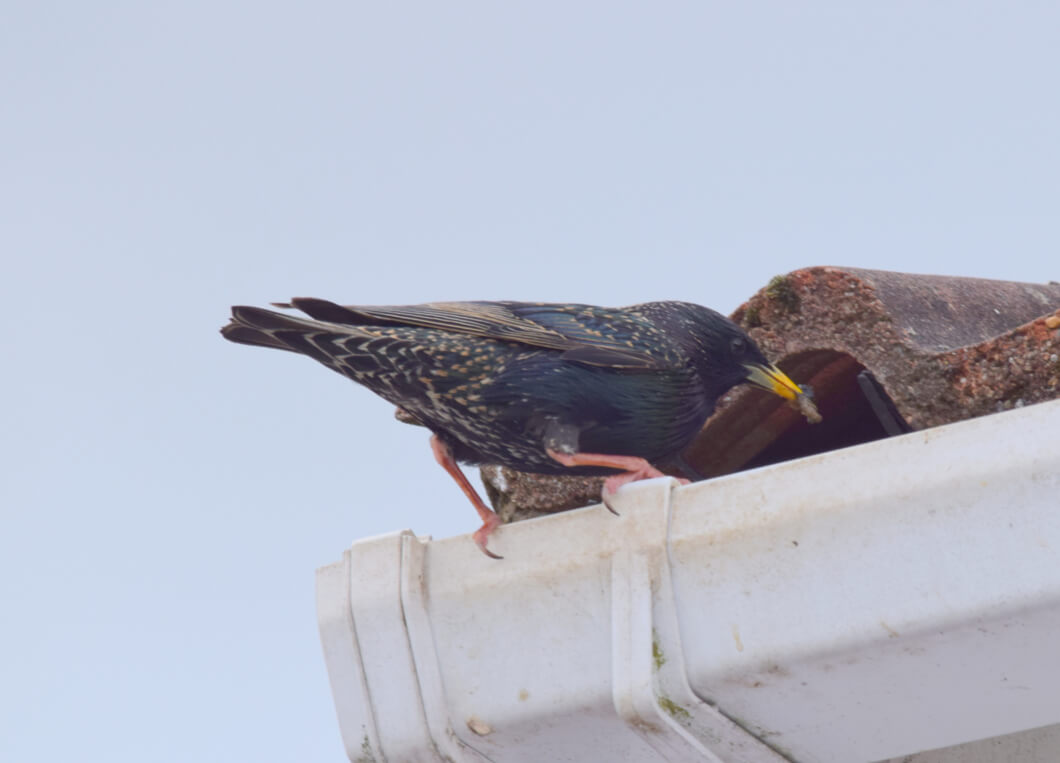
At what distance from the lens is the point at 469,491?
8.77ft

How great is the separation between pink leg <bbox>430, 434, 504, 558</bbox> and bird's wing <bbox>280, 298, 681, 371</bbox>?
28 centimetres

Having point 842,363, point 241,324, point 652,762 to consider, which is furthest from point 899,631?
point 241,324

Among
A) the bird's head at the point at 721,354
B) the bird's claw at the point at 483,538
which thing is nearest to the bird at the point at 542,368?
the bird's head at the point at 721,354

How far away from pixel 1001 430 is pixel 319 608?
1.18 m

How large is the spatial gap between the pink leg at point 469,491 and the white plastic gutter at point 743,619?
32mm

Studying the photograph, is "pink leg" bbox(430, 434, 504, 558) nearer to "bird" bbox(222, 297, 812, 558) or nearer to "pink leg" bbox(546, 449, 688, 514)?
"bird" bbox(222, 297, 812, 558)

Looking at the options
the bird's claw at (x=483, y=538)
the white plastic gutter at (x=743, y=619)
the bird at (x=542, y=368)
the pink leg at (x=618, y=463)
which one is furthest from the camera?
the bird at (x=542, y=368)

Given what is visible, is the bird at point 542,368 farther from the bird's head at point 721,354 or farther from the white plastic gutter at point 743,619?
the white plastic gutter at point 743,619

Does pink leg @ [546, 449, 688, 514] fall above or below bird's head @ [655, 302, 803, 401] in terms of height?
below

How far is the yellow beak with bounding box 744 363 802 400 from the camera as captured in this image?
250cm

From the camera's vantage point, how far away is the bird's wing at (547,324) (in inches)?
104

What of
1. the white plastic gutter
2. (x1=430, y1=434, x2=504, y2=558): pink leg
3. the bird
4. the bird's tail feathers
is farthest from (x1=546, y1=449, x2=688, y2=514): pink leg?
the bird's tail feathers

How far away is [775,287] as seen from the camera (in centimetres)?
242

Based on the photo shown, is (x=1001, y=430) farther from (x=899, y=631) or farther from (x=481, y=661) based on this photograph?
(x=481, y=661)
